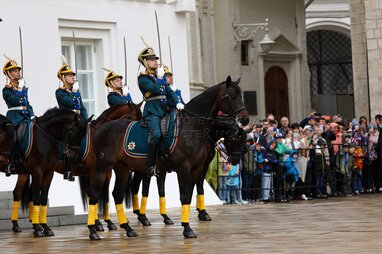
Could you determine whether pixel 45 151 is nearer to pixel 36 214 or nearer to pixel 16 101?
pixel 36 214

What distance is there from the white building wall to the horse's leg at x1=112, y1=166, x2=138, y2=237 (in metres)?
3.89

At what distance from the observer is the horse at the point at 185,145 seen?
16.7m

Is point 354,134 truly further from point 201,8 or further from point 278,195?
point 201,8

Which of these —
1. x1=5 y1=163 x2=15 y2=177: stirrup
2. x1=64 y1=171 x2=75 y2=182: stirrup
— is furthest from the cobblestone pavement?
x1=5 y1=163 x2=15 y2=177: stirrup

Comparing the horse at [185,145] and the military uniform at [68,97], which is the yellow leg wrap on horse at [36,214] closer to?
the horse at [185,145]

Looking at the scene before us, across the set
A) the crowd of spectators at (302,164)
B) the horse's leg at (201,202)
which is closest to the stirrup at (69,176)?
the horse's leg at (201,202)

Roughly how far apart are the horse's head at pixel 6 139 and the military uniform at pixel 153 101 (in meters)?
2.18

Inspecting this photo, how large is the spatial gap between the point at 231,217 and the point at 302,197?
20.2 ft

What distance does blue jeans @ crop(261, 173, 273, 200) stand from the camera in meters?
25.4

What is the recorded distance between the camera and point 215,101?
56.0ft

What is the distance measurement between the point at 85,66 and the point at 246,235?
28.9ft

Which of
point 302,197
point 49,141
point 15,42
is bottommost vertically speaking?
point 302,197

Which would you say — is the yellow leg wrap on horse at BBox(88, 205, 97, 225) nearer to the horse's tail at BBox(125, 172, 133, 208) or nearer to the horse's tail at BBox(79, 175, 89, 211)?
the horse's tail at BBox(79, 175, 89, 211)

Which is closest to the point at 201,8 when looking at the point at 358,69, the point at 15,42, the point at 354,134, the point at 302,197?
the point at 358,69
